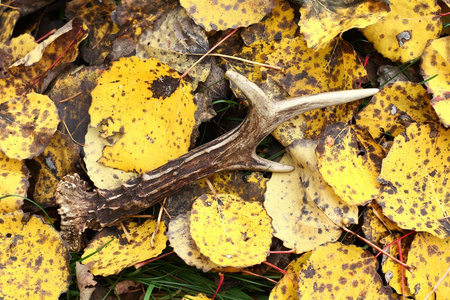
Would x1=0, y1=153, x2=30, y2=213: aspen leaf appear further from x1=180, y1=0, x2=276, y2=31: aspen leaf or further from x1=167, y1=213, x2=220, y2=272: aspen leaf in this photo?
x1=180, y1=0, x2=276, y2=31: aspen leaf

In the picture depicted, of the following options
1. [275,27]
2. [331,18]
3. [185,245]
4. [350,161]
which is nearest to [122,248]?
[185,245]

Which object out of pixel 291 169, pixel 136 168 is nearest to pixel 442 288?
pixel 291 169

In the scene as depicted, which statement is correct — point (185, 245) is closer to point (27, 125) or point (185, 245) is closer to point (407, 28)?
point (27, 125)

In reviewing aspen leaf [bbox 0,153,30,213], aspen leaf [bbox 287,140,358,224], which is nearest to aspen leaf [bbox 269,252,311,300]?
aspen leaf [bbox 287,140,358,224]

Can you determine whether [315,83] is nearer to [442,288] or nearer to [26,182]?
[442,288]

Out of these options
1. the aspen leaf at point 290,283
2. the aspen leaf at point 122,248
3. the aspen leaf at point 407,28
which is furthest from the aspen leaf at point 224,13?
the aspen leaf at point 290,283
